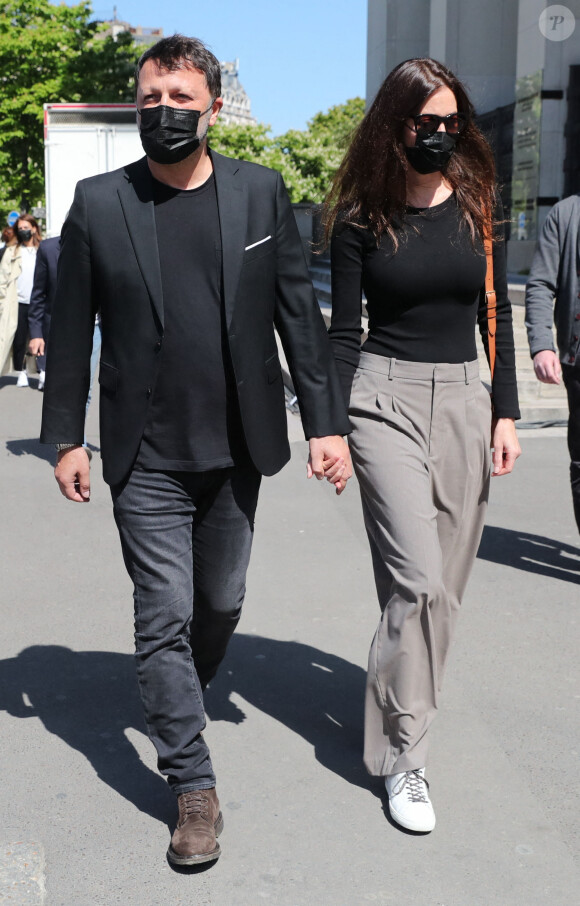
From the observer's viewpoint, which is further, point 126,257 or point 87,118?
point 87,118

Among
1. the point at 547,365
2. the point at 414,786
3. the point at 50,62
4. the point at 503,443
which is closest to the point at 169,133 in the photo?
the point at 503,443

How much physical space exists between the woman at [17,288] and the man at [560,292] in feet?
26.9

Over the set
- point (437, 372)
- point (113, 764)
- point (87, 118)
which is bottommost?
point (113, 764)

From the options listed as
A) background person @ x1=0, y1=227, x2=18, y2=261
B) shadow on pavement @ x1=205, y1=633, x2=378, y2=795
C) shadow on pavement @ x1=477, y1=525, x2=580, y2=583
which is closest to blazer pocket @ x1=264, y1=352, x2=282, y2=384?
shadow on pavement @ x1=205, y1=633, x2=378, y2=795

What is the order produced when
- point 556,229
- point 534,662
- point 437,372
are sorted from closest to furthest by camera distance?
point 437,372, point 534,662, point 556,229

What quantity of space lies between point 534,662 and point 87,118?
17.0m

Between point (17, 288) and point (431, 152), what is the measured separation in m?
10.0

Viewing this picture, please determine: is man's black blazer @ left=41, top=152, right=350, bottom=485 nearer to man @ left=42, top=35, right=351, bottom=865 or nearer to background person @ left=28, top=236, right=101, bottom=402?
man @ left=42, top=35, right=351, bottom=865

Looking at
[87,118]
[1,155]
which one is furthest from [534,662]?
[1,155]

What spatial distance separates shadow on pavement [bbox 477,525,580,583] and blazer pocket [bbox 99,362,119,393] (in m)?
3.31

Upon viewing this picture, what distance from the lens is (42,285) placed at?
401 inches

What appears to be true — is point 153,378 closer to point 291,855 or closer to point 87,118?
point 291,855

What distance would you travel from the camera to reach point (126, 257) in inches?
122

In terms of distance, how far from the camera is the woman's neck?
3.47m
